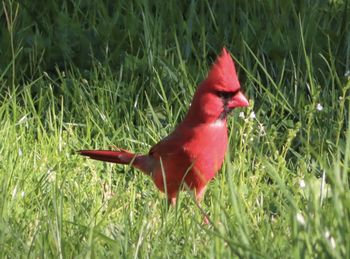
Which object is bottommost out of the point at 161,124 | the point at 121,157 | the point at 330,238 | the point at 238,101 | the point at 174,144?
the point at 161,124

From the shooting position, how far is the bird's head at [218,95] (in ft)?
11.6

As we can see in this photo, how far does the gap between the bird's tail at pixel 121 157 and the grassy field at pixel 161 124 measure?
0.09 meters

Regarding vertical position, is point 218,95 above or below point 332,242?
below

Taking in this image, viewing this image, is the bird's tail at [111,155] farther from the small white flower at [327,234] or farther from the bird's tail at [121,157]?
the small white flower at [327,234]

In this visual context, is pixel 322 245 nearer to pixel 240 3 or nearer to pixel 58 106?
pixel 58 106

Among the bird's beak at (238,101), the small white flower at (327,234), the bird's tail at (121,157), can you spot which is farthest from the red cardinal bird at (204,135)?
the small white flower at (327,234)

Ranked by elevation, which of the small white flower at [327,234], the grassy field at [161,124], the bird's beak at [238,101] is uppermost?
the small white flower at [327,234]

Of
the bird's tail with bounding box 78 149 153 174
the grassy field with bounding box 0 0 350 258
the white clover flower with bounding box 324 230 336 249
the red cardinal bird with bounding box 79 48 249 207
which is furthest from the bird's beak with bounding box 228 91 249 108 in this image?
the white clover flower with bounding box 324 230 336 249

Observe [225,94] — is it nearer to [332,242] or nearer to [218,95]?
[218,95]

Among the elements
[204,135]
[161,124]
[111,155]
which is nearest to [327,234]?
[204,135]

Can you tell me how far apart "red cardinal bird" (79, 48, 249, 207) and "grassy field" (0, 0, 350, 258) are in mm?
79

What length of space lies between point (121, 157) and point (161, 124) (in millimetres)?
A: 509

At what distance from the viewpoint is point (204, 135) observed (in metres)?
3.54

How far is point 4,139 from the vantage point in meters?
3.88
